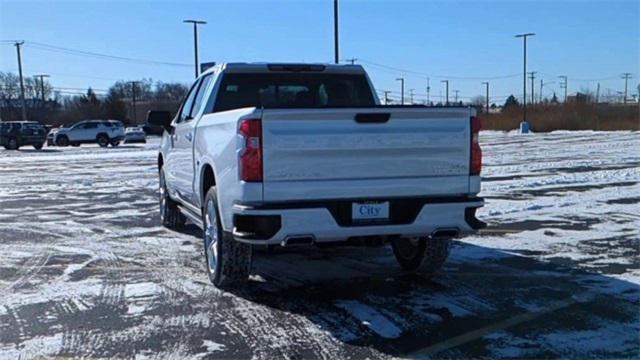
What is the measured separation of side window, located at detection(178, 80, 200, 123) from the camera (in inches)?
322

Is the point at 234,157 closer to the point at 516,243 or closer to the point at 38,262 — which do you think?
the point at 38,262

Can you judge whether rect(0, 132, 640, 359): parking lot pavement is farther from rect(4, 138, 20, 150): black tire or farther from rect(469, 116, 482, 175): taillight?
rect(4, 138, 20, 150): black tire

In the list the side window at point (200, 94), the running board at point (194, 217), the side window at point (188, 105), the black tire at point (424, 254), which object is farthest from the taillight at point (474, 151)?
the side window at point (188, 105)

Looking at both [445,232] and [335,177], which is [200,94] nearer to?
[335,177]

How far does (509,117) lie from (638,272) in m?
70.3

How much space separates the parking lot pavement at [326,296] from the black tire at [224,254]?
159 millimetres

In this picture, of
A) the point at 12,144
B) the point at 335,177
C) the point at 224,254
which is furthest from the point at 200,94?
the point at 12,144

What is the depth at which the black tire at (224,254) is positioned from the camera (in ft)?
19.5

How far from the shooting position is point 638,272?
259 inches

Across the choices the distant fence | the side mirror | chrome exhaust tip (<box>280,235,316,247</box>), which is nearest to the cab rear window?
the side mirror

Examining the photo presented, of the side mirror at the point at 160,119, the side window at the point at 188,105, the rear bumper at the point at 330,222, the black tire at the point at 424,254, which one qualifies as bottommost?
the black tire at the point at 424,254

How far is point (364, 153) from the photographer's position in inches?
213

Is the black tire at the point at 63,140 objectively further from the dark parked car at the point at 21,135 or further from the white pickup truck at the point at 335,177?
the white pickup truck at the point at 335,177

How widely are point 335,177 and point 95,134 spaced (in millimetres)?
46146
